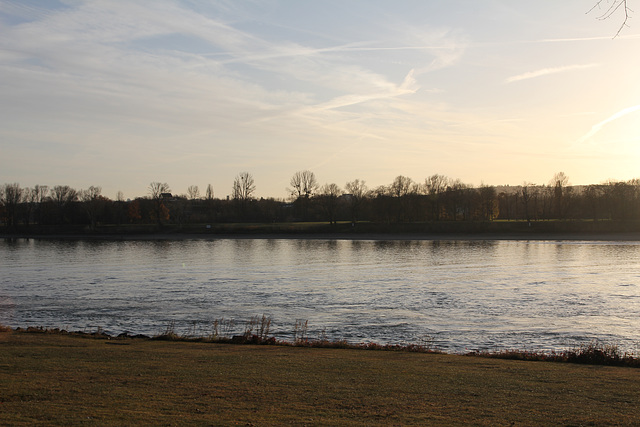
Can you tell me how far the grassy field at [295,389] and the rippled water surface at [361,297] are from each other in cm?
546

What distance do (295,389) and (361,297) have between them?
820 inches

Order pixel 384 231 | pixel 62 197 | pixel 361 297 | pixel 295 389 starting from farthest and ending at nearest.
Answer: pixel 62 197 < pixel 384 231 < pixel 361 297 < pixel 295 389

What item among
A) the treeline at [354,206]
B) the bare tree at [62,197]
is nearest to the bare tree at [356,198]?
the treeline at [354,206]

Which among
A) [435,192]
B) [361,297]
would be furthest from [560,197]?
[361,297]

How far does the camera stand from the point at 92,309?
27859 millimetres

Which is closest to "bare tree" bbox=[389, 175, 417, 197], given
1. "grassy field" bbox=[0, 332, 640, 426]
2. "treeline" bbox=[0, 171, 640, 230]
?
"treeline" bbox=[0, 171, 640, 230]

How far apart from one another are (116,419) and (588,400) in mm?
8862

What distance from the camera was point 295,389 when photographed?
11.0m

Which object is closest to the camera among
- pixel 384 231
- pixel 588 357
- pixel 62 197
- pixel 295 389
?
pixel 295 389

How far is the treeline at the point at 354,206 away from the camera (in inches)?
4513

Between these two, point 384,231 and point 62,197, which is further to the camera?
point 62,197

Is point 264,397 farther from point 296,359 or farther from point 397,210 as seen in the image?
point 397,210

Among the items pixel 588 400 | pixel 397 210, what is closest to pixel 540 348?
pixel 588 400

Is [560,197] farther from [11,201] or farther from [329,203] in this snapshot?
[11,201]
